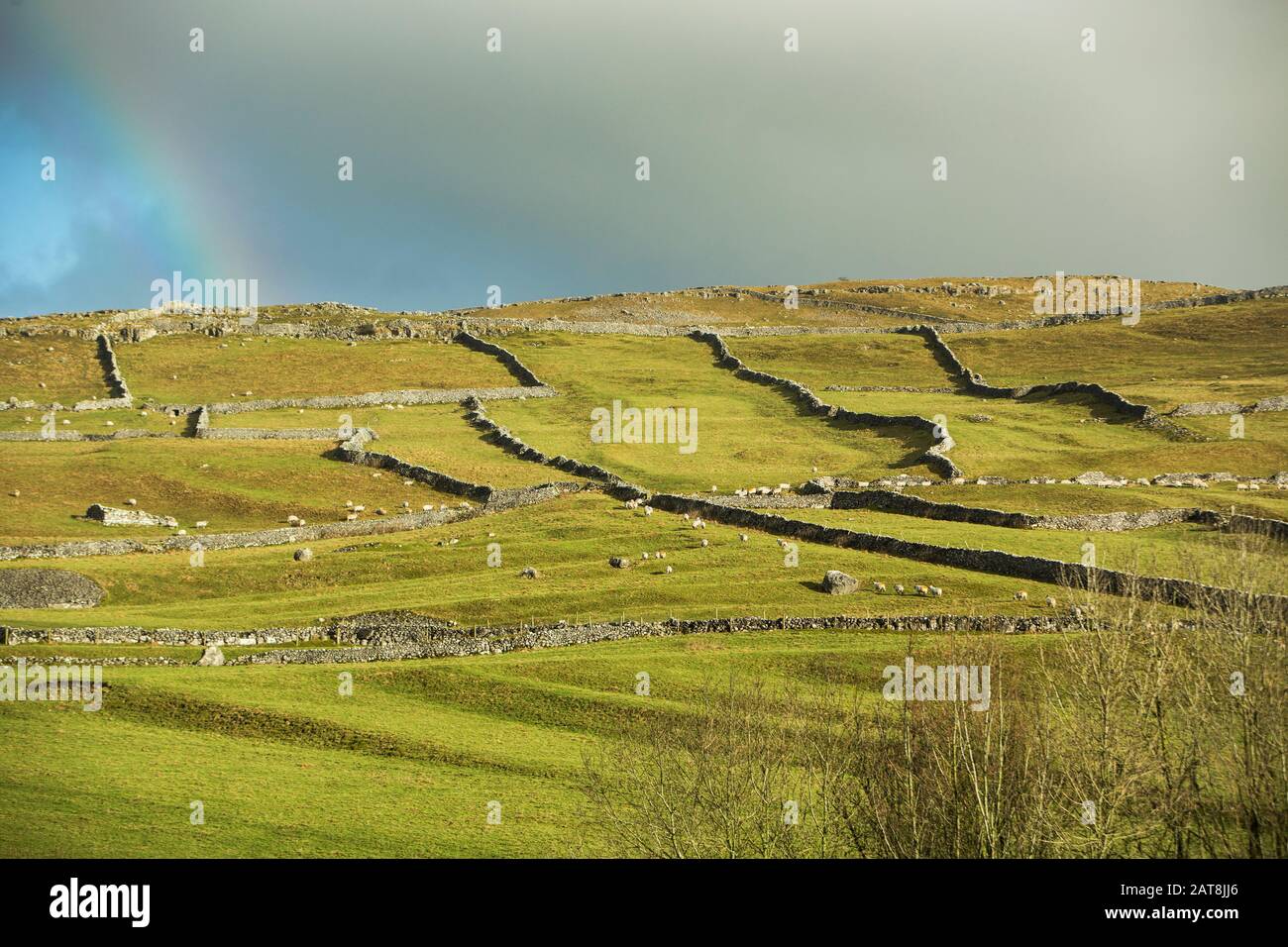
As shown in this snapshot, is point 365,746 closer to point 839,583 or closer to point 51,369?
point 839,583

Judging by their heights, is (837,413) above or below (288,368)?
below

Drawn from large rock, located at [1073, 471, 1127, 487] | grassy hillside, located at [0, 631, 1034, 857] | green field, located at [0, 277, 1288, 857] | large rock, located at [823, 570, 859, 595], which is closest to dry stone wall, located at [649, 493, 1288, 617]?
green field, located at [0, 277, 1288, 857]

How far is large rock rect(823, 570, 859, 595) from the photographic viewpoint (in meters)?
51.5

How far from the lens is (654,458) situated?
8825 centimetres

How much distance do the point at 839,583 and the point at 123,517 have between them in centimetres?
→ 4539

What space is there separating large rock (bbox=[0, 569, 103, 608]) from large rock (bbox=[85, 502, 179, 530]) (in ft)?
50.4

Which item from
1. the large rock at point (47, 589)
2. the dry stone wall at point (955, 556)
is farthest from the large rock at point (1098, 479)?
the large rock at point (47, 589)

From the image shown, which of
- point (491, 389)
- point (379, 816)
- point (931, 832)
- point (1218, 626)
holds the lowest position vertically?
point (379, 816)

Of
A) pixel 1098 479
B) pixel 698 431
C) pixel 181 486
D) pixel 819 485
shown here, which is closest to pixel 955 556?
pixel 819 485

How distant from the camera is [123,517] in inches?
2795

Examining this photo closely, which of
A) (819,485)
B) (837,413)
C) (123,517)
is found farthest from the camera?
(837,413)

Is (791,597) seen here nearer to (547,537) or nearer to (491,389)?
(547,537)

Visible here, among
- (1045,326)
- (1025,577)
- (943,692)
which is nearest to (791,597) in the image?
(1025,577)

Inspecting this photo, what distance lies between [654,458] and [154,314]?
3465 inches
